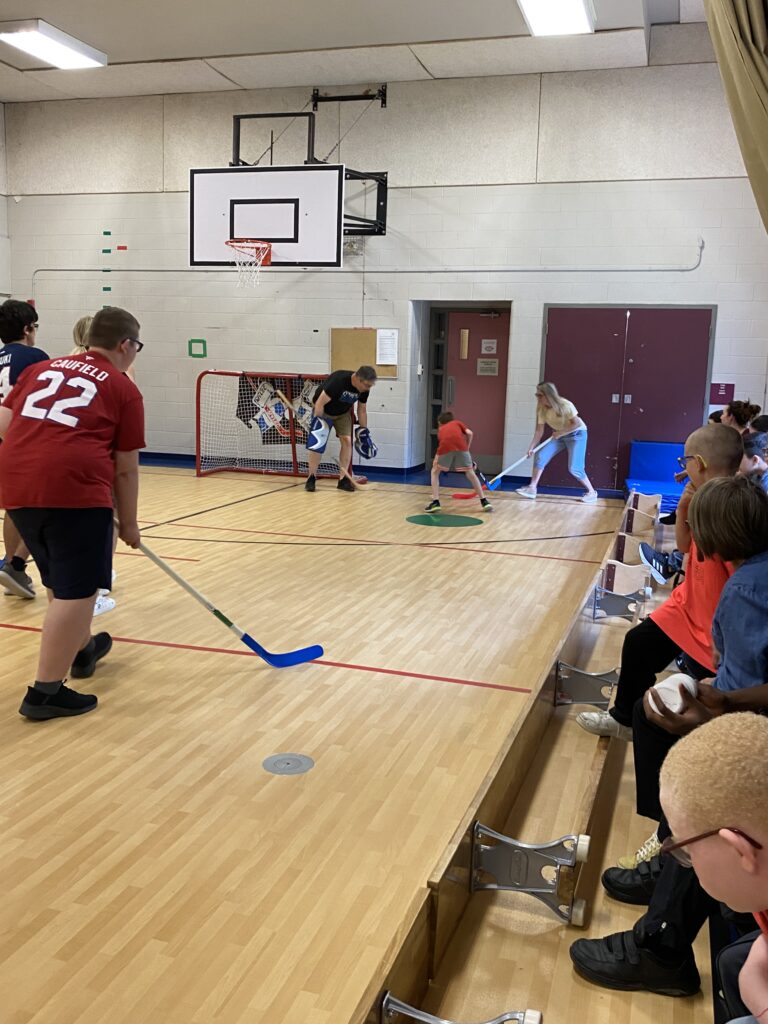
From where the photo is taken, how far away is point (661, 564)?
5.25m

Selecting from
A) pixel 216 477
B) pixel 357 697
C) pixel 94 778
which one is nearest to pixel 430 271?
pixel 216 477

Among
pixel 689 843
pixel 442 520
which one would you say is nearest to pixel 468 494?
pixel 442 520

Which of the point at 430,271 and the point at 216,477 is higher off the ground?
the point at 430,271

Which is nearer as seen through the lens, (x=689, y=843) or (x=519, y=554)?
(x=689, y=843)

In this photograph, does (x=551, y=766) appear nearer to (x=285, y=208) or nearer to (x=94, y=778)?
(x=94, y=778)

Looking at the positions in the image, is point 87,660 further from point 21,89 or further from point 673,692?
point 21,89

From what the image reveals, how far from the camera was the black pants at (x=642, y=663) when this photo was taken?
264cm

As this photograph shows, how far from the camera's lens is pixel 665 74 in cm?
895

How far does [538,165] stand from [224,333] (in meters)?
4.34

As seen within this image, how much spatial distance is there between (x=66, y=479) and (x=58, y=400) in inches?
10.9

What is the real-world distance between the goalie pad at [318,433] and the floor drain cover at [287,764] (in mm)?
6157

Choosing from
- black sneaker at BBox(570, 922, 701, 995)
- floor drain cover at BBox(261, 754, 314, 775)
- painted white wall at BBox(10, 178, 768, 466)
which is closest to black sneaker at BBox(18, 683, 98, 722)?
floor drain cover at BBox(261, 754, 314, 775)

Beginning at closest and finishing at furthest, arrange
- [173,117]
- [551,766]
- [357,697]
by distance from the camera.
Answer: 1. [551,766]
2. [357,697]
3. [173,117]

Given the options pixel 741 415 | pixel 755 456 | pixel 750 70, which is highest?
pixel 750 70
